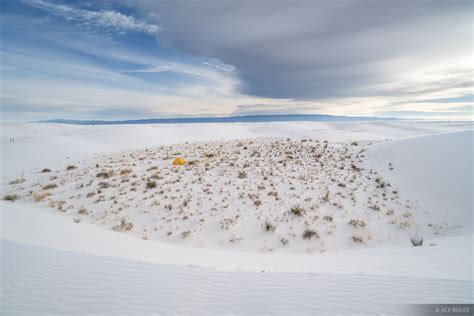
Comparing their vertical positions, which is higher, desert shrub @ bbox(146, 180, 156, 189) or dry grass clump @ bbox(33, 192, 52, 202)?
desert shrub @ bbox(146, 180, 156, 189)

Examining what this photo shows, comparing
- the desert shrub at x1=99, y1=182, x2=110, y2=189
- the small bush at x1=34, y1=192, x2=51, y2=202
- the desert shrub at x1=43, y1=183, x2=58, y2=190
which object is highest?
the desert shrub at x1=99, y1=182, x2=110, y2=189

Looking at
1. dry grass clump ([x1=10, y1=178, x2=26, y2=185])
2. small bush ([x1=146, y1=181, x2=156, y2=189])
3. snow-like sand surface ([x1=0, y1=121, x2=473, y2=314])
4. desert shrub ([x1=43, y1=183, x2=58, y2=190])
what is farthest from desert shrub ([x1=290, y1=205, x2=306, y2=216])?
dry grass clump ([x1=10, y1=178, x2=26, y2=185])

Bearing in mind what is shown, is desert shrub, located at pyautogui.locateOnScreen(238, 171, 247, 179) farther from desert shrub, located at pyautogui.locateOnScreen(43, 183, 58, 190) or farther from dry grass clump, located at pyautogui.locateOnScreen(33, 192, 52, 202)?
desert shrub, located at pyautogui.locateOnScreen(43, 183, 58, 190)

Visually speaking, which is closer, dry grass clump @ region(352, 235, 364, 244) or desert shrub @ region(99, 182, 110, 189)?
dry grass clump @ region(352, 235, 364, 244)

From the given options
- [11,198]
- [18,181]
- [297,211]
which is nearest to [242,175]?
[297,211]

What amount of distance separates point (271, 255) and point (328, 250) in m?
1.91

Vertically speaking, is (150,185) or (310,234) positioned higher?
(150,185)

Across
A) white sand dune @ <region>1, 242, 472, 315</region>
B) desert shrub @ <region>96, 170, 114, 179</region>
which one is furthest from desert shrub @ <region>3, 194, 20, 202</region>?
white sand dune @ <region>1, 242, 472, 315</region>

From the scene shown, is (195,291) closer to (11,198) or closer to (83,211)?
(83,211)

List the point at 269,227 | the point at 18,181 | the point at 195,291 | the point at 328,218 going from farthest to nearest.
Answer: the point at 18,181 → the point at 328,218 → the point at 269,227 → the point at 195,291

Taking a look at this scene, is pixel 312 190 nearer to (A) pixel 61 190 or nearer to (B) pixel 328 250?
(B) pixel 328 250

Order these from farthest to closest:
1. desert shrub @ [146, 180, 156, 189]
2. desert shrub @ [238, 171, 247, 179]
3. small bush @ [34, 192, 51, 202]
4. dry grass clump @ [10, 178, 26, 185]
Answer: dry grass clump @ [10, 178, 26, 185], desert shrub @ [238, 171, 247, 179], desert shrub @ [146, 180, 156, 189], small bush @ [34, 192, 51, 202]

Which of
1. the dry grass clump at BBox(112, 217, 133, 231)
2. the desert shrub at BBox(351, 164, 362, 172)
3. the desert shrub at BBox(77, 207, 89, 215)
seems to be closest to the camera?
the dry grass clump at BBox(112, 217, 133, 231)

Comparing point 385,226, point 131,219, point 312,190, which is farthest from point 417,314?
point 131,219
